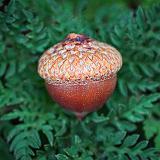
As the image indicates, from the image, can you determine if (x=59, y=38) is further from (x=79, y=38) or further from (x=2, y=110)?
(x=2, y=110)

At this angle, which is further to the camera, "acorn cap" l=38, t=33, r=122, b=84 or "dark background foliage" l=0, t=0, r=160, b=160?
"dark background foliage" l=0, t=0, r=160, b=160

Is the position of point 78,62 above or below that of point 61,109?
above

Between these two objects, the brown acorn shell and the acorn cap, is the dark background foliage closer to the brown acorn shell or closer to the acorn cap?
the brown acorn shell

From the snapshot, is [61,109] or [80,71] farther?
[61,109]

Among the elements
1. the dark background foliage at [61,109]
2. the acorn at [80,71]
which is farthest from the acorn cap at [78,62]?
the dark background foliage at [61,109]

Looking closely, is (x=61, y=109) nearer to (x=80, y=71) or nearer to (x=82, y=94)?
(x=82, y=94)

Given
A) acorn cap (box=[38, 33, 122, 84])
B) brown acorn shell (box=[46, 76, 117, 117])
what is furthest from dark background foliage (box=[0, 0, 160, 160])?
acorn cap (box=[38, 33, 122, 84])

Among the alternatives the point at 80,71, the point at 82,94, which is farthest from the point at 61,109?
the point at 80,71
